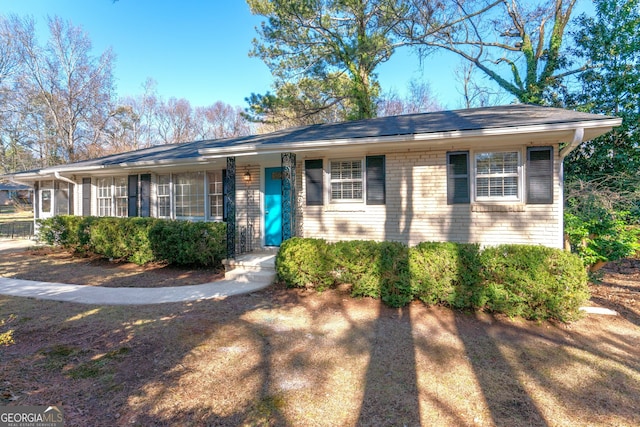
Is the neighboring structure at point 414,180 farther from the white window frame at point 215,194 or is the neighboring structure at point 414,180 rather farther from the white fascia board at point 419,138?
the white window frame at point 215,194

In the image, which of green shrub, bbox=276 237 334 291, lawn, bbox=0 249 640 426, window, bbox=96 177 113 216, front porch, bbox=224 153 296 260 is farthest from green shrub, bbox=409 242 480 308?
window, bbox=96 177 113 216

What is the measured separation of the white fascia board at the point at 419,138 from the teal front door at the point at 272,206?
1.45 m

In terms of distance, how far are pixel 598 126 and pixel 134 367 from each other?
7555 millimetres

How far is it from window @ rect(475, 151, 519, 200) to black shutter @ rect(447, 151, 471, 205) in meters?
0.21

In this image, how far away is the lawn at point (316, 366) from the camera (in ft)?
8.52

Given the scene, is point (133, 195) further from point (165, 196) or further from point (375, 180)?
point (375, 180)

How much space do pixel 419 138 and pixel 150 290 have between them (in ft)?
20.3

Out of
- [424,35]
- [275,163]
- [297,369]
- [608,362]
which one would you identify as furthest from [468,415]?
[424,35]

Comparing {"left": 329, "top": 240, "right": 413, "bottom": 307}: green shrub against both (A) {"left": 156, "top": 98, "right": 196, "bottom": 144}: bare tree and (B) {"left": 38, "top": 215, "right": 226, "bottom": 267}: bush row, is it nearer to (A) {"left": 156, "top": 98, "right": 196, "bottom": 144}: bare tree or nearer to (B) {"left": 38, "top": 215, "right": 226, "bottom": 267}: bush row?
(B) {"left": 38, "top": 215, "right": 226, "bottom": 267}: bush row

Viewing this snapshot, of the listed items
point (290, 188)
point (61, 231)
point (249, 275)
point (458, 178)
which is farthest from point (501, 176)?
point (61, 231)

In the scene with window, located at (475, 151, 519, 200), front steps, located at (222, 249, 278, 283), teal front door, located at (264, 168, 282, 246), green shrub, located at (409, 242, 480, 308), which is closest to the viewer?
green shrub, located at (409, 242, 480, 308)

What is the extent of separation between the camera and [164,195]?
34.2 ft

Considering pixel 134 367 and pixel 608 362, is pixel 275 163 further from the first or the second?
pixel 608 362

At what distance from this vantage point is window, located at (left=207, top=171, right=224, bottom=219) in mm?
9484
